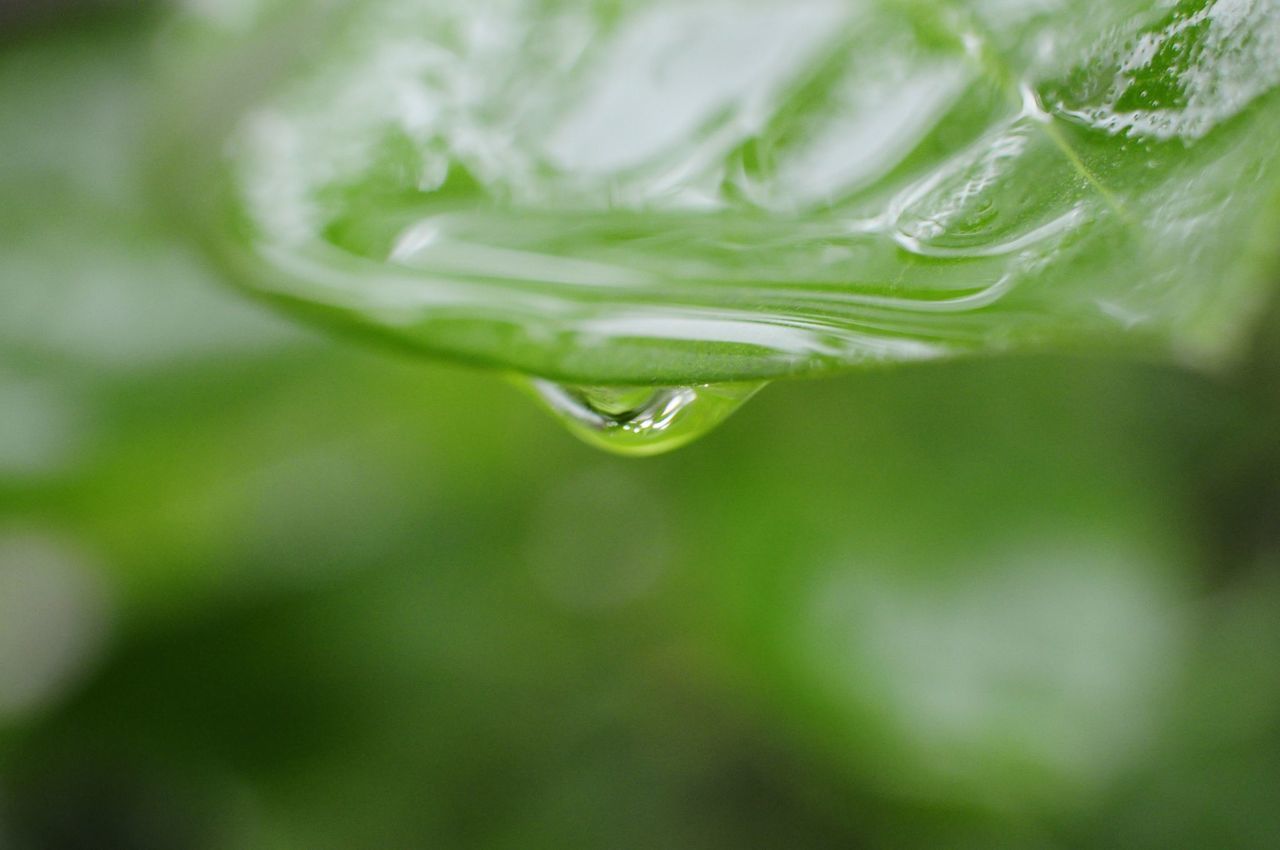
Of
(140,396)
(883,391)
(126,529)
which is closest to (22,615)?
(126,529)

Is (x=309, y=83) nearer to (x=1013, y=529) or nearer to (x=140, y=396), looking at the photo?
(x=140, y=396)

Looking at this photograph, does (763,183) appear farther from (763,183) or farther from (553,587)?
(553,587)

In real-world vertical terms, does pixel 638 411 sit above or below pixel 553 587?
below

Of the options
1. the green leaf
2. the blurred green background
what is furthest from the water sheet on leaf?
the blurred green background

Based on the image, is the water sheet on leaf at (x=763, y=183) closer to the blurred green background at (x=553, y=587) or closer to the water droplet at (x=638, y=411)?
the water droplet at (x=638, y=411)

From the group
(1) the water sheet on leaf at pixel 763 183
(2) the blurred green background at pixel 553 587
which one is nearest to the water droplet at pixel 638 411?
(1) the water sheet on leaf at pixel 763 183

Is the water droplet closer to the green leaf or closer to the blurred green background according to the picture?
the green leaf

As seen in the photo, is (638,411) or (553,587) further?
(553,587)

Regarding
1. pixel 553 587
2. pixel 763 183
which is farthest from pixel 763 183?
pixel 553 587
